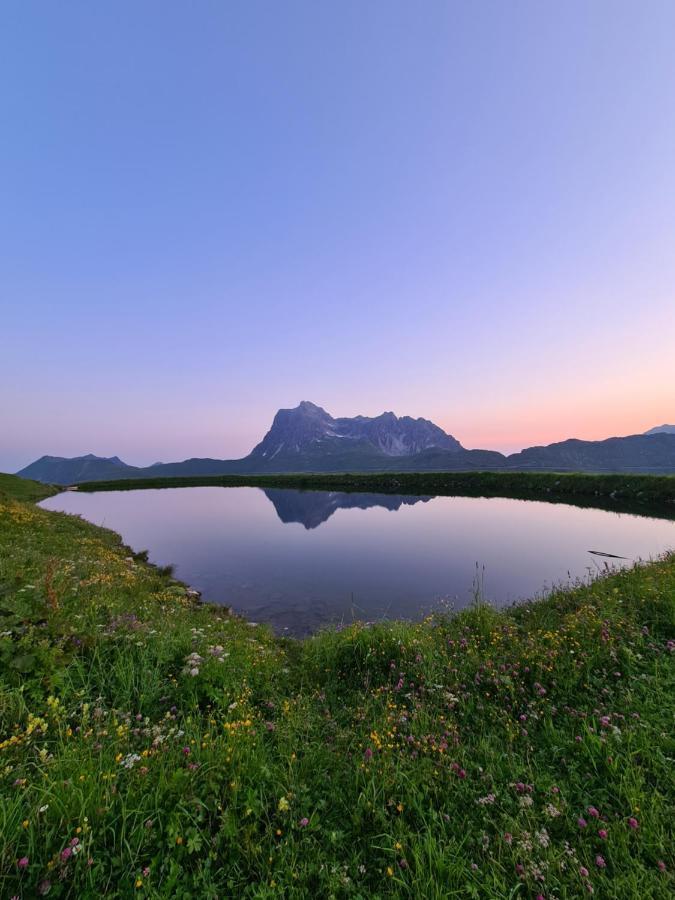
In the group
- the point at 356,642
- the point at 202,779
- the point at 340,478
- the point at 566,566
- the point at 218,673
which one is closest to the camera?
the point at 202,779

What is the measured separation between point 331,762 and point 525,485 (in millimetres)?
71252

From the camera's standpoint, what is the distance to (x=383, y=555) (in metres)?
21.3

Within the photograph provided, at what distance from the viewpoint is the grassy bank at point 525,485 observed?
142 ft

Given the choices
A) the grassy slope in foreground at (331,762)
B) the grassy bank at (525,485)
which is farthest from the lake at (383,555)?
the grassy bank at (525,485)

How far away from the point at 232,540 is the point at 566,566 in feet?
73.9

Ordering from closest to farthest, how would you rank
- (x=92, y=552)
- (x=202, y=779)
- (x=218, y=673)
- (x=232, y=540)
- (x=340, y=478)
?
(x=202, y=779), (x=218, y=673), (x=92, y=552), (x=232, y=540), (x=340, y=478)

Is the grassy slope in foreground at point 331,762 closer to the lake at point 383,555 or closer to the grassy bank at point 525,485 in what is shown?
the lake at point 383,555

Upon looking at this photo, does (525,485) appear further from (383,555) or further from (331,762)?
(331,762)

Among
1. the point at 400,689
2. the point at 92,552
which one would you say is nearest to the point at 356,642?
the point at 400,689

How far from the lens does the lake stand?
1460 cm

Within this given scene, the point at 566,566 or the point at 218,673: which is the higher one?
the point at 218,673

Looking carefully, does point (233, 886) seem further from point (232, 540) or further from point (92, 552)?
point (232, 540)

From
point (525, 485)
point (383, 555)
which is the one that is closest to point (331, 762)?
point (383, 555)

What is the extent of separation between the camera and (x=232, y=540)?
27.5m
